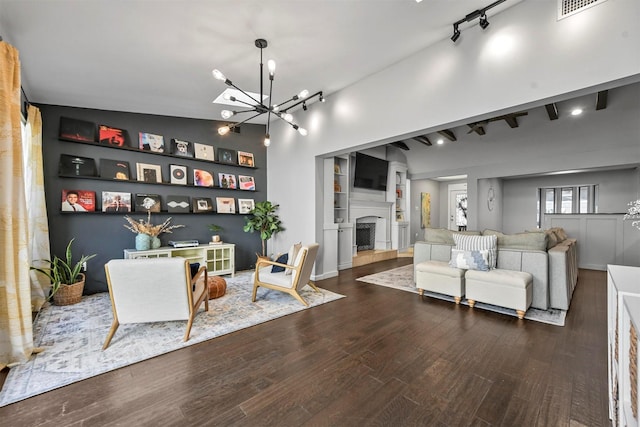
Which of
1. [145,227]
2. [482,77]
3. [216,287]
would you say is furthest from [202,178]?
[482,77]

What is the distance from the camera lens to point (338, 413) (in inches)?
66.8

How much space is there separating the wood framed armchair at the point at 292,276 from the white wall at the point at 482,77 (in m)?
1.22

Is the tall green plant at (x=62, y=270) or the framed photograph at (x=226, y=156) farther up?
the framed photograph at (x=226, y=156)

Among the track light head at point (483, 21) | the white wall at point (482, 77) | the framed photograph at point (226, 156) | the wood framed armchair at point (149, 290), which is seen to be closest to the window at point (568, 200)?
the white wall at point (482, 77)

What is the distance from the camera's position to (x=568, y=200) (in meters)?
7.30

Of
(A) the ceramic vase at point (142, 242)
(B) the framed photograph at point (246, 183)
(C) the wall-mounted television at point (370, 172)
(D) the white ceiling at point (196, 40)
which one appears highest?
(D) the white ceiling at point (196, 40)

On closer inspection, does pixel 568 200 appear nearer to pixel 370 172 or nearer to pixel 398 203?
pixel 398 203

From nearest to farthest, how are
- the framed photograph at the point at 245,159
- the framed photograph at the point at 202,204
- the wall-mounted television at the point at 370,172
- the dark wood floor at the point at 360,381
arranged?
the dark wood floor at the point at 360,381 < the framed photograph at the point at 202,204 < the framed photograph at the point at 245,159 < the wall-mounted television at the point at 370,172

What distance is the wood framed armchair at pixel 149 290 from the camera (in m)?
2.47

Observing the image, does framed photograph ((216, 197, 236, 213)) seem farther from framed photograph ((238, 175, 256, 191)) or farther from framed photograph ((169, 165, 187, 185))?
framed photograph ((169, 165, 187, 185))

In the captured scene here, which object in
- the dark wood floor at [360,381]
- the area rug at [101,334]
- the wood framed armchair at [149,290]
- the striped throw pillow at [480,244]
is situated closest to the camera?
the dark wood floor at [360,381]

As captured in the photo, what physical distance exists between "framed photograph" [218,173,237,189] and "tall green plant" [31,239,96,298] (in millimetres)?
2297

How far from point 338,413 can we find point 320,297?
225 centimetres

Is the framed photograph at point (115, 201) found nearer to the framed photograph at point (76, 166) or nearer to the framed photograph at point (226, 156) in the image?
the framed photograph at point (76, 166)
